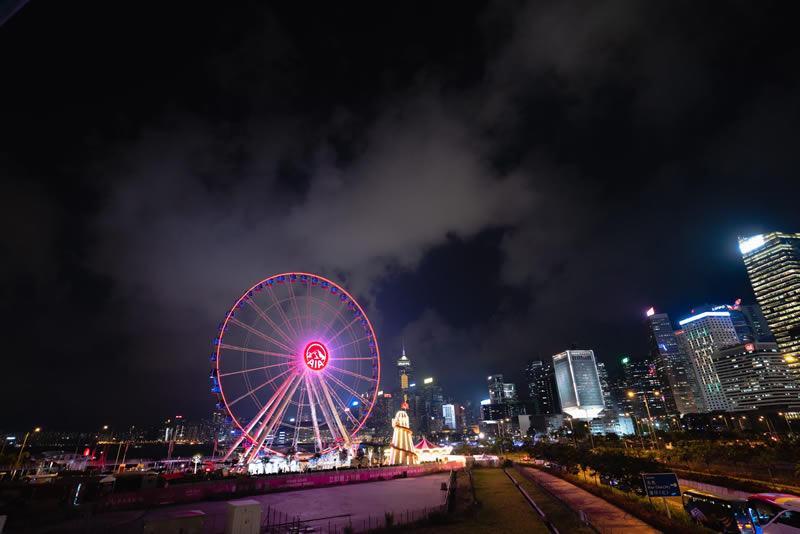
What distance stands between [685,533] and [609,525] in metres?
3.93

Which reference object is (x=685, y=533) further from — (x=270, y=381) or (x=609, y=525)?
(x=270, y=381)

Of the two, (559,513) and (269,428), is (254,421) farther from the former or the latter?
(559,513)

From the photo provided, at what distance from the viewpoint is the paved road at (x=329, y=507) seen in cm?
1838

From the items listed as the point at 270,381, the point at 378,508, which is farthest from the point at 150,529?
the point at 270,381

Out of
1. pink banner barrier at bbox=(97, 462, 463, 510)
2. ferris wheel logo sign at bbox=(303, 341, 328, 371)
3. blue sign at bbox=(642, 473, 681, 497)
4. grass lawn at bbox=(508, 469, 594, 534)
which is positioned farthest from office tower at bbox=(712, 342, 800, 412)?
ferris wheel logo sign at bbox=(303, 341, 328, 371)

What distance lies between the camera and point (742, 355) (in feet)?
511

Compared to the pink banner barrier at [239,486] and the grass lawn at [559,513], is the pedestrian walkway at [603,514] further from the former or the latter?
the pink banner barrier at [239,486]

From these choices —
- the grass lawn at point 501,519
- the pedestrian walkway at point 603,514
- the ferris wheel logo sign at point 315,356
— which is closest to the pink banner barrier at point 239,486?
the ferris wheel logo sign at point 315,356

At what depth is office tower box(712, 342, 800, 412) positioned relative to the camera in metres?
142

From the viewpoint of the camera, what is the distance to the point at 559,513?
70.0 ft

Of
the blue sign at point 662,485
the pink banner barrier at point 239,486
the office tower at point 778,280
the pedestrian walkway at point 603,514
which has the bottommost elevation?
the pedestrian walkway at point 603,514

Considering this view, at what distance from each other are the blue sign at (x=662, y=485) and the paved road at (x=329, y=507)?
482 inches

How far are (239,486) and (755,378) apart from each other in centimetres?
20204

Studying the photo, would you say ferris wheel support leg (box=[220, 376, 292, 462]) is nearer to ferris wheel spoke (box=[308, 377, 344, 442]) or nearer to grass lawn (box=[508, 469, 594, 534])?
ferris wheel spoke (box=[308, 377, 344, 442])
